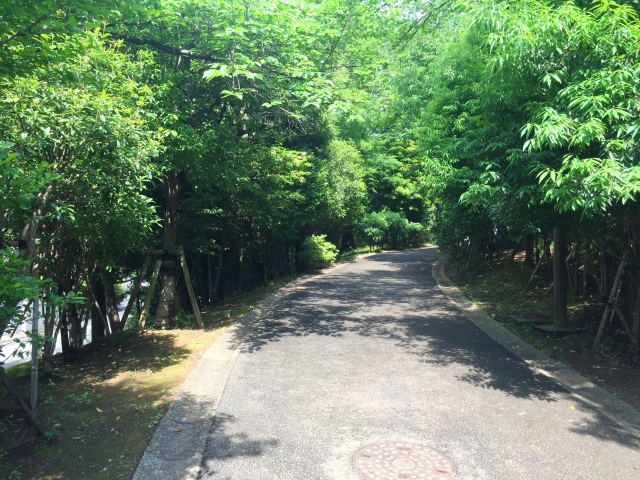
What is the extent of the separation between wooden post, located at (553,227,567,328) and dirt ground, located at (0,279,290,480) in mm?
5734

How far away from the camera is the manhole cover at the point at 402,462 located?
3.94 m

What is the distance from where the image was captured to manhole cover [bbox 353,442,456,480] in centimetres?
394

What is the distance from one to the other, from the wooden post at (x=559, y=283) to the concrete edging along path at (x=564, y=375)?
79cm

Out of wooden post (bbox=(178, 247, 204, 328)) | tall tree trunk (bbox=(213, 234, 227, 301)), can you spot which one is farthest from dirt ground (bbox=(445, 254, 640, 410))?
tall tree trunk (bbox=(213, 234, 227, 301))

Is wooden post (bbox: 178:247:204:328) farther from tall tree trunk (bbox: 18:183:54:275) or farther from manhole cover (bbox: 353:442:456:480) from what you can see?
manhole cover (bbox: 353:442:456:480)

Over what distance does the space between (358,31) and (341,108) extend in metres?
5.23

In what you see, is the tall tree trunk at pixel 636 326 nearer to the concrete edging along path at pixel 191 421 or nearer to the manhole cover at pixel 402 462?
the manhole cover at pixel 402 462

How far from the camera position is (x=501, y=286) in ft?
44.8

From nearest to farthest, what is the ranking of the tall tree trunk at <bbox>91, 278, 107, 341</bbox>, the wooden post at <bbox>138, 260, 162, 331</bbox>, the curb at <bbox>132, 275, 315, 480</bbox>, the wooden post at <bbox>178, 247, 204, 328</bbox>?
the curb at <bbox>132, 275, 315, 480</bbox>
the wooden post at <bbox>138, 260, 162, 331</bbox>
the wooden post at <bbox>178, 247, 204, 328</bbox>
the tall tree trunk at <bbox>91, 278, 107, 341</bbox>

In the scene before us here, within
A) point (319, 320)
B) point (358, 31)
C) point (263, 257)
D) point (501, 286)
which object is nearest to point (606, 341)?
point (319, 320)

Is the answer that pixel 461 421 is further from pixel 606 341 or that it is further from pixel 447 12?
pixel 447 12

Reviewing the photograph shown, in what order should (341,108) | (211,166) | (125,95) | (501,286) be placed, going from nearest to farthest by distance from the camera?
(125,95) → (341,108) → (211,166) → (501,286)

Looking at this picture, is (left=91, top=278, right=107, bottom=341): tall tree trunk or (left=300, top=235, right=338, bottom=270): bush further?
(left=300, top=235, right=338, bottom=270): bush

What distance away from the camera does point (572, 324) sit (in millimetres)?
8789
